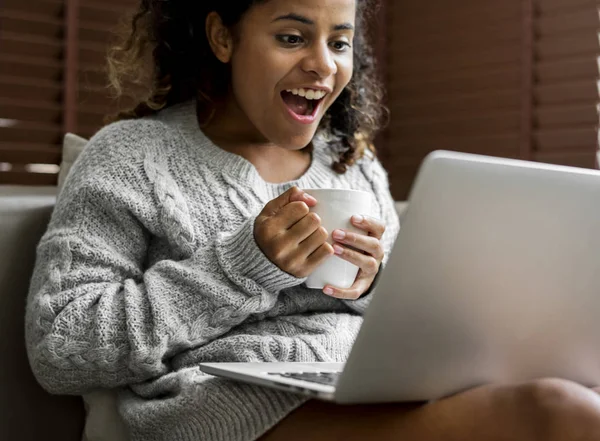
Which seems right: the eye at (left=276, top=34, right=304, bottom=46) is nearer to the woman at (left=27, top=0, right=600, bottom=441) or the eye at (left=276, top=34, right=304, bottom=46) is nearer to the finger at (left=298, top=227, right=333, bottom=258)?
the woman at (left=27, top=0, right=600, bottom=441)

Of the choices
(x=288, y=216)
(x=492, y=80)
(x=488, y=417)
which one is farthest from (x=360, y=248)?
(x=492, y=80)

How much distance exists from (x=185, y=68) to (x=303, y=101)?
25cm

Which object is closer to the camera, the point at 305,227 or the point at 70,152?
the point at 305,227

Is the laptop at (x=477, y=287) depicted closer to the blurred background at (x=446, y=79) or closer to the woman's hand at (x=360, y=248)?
the woman's hand at (x=360, y=248)

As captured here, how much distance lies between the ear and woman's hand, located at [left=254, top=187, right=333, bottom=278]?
425 millimetres

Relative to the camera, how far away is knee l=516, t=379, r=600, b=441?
0.82 meters

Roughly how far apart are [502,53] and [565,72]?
238 millimetres

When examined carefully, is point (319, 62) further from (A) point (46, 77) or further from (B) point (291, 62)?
(A) point (46, 77)

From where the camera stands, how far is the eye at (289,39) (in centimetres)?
137

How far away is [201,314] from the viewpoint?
1.19 metres

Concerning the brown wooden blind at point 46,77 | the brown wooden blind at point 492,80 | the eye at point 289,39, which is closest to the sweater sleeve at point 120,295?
the eye at point 289,39

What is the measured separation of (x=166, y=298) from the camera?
118cm

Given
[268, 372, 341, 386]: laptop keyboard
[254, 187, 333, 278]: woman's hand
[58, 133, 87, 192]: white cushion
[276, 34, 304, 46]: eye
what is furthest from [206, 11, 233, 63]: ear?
[268, 372, 341, 386]: laptop keyboard

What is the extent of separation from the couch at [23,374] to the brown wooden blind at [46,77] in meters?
1.09
